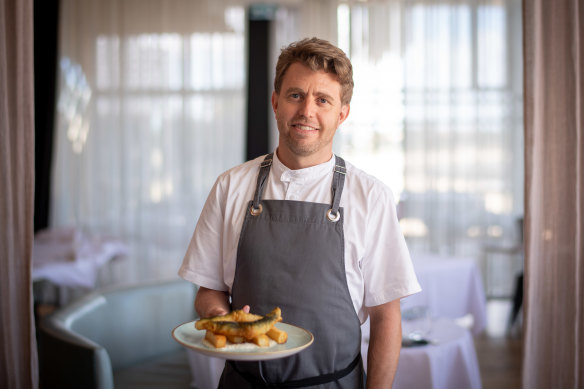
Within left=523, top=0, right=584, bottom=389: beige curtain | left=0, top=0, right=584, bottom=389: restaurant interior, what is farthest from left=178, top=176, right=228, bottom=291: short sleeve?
left=0, top=0, right=584, bottom=389: restaurant interior

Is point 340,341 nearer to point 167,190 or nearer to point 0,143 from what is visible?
point 0,143

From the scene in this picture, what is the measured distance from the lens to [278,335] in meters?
1.13

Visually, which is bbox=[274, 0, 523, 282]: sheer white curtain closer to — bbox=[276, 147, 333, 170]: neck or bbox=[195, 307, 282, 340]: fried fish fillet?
bbox=[276, 147, 333, 170]: neck

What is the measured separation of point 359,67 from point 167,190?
7.87 feet

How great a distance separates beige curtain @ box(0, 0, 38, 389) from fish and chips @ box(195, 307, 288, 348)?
0.72 metres

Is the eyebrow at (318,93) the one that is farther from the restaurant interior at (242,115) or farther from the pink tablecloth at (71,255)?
the restaurant interior at (242,115)

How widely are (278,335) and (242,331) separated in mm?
76

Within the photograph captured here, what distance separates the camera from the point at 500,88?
5.66 m

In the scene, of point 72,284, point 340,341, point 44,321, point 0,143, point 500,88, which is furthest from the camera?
point 500,88

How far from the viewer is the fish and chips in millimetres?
1104

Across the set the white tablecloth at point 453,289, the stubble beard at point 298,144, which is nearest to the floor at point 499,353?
the white tablecloth at point 453,289

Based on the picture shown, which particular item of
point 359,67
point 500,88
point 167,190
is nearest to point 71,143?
point 167,190

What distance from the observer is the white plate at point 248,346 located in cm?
104

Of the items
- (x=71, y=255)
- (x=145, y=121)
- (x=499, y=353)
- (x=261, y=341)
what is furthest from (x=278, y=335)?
(x=145, y=121)
